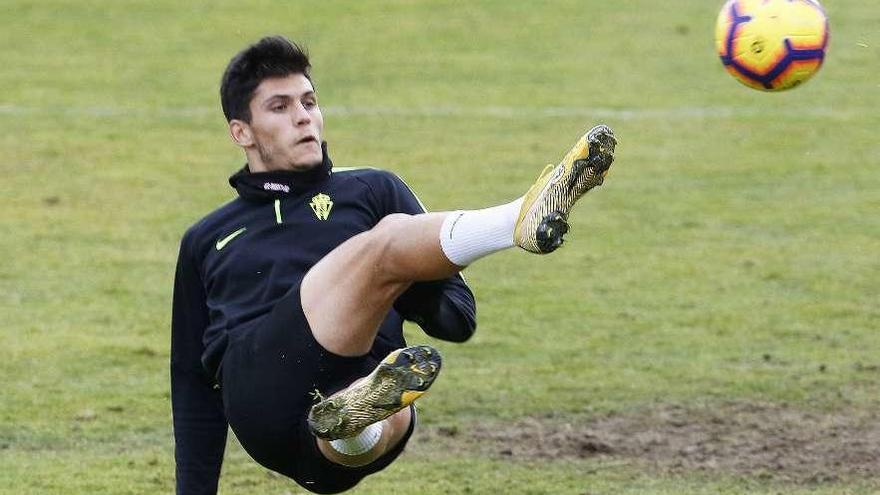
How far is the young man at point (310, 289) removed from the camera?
5.71m

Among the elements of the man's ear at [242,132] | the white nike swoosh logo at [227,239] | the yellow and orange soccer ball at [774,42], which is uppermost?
the yellow and orange soccer ball at [774,42]

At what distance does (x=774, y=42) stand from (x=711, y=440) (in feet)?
6.97

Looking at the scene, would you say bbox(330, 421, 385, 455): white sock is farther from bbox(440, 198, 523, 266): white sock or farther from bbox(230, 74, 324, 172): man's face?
bbox(230, 74, 324, 172): man's face

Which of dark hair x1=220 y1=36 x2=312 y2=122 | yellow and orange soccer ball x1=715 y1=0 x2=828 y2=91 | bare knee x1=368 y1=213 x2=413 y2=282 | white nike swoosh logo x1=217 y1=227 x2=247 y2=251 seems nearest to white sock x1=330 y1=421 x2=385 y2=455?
bare knee x1=368 y1=213 x2=413 y2=282

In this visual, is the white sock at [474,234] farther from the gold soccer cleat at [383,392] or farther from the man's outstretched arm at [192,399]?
the man's outstretched arm at [192,399]

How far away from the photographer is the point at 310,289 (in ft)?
19.9

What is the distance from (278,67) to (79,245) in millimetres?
7079

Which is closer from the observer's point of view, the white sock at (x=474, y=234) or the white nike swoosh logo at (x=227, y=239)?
the white sock at (x=474, y=234)

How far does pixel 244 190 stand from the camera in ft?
22.1

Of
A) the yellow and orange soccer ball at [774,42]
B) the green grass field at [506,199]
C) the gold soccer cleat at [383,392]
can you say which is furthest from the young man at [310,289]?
the yellow and orange soccer ball at [774,42]

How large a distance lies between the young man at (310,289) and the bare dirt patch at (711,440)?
211cm

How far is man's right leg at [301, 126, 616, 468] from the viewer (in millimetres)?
5632

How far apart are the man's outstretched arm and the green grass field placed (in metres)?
1.15

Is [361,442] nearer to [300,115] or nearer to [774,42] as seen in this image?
[300,115]
